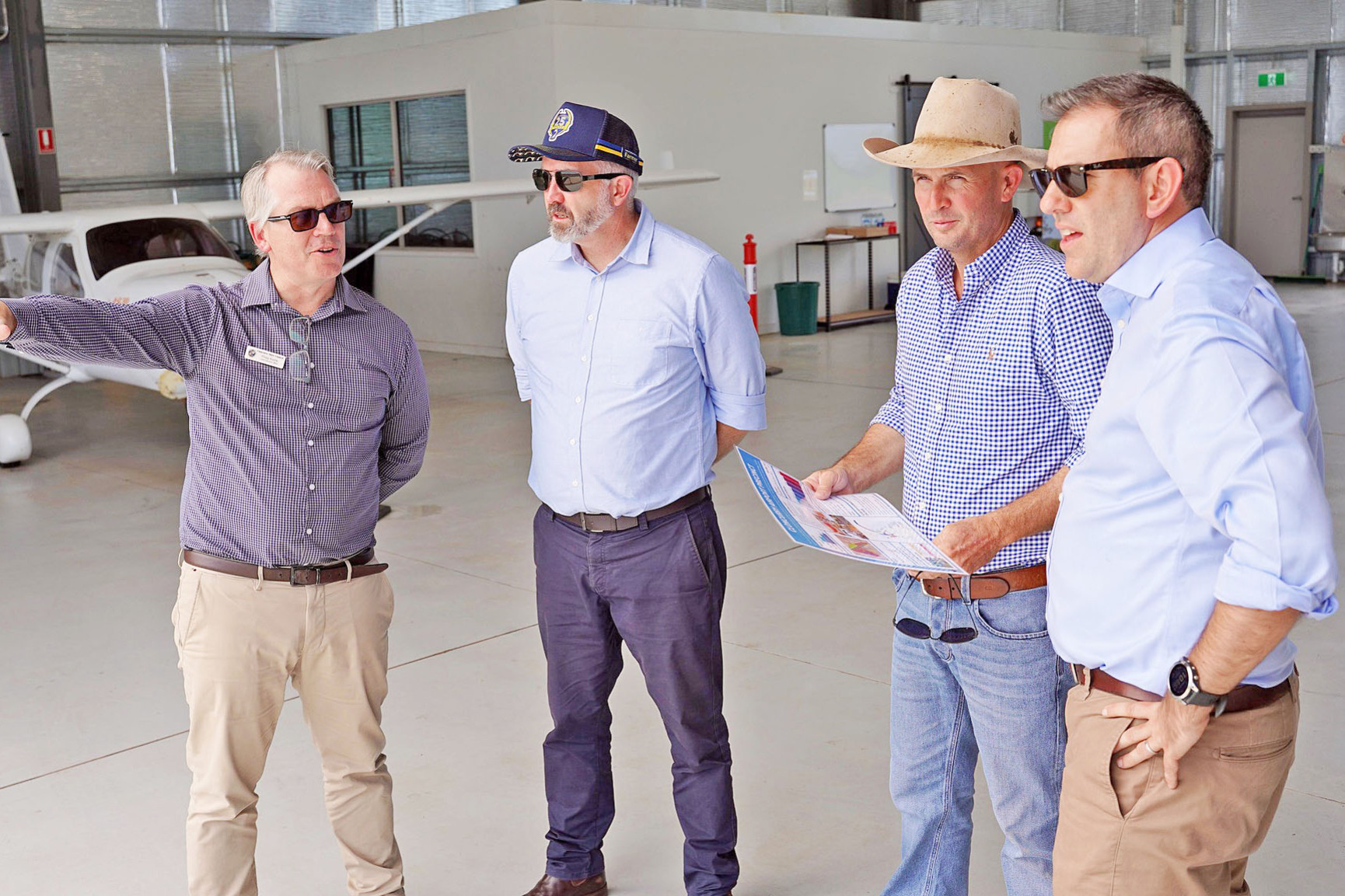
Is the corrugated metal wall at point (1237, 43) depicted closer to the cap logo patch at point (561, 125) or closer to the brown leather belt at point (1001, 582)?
the cap logo patch at point (561, 125)

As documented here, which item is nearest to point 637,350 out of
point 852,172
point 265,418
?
point 265,418

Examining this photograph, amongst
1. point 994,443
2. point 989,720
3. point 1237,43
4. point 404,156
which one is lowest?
point 989,720

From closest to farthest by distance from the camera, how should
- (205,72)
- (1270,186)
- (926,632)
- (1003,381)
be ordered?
1. (1003,381)
2. (926,632)
3. (205,72)
4. (1270,186)

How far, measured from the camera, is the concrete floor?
323 cm

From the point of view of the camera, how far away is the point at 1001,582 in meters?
2.24

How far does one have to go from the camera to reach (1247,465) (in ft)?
4.69

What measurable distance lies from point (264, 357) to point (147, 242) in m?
8.22

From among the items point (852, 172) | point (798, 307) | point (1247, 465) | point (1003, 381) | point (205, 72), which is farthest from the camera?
point (205, 72)

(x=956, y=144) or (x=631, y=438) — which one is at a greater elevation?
(x=956, y=144)

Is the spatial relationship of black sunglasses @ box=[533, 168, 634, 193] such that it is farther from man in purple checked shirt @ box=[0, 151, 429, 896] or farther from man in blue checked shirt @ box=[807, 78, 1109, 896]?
man in blue checked shirt @ box=[807, 78, 1109, 896]

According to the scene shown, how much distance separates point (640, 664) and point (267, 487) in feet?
3.05

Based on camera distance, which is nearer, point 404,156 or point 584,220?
point 584,220

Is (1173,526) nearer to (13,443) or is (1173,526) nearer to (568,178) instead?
(568,178)

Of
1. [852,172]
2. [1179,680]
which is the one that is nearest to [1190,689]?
[1179,680]
